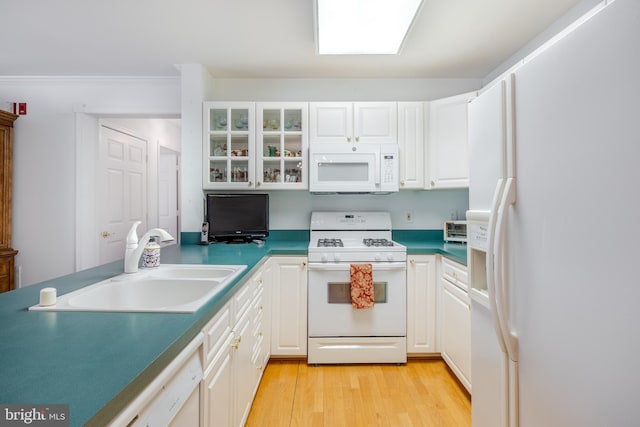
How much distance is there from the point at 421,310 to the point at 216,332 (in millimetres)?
1782

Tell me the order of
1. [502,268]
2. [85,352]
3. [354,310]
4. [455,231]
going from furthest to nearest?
[455,231] < [354,310] < [502,268] < [85,352]

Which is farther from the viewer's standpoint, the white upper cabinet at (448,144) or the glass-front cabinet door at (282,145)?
the glass-front cabinet door at (282,145)

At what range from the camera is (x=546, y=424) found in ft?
2.88

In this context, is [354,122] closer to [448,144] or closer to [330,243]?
[448,144]

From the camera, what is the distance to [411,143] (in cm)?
276

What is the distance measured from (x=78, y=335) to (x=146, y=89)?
2887mm

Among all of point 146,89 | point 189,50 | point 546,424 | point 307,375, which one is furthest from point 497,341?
point 146,89

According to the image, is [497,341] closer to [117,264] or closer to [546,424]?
[546,424]

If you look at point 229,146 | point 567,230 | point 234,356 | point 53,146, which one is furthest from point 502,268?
point 53,146

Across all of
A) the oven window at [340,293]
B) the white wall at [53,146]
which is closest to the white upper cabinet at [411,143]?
the oven window at [340,293]

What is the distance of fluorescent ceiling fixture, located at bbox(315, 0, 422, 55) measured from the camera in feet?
5.38

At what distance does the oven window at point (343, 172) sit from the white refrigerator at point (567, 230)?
1479mm

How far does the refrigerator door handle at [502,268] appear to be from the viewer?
3.31 ft

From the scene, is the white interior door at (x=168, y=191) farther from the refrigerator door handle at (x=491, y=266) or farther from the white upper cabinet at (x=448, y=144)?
the refrigerator door handle at (x=491, y=266)
